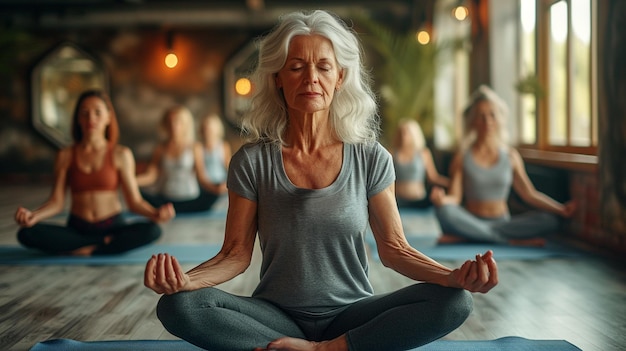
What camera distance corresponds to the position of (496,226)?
4637 millimetres

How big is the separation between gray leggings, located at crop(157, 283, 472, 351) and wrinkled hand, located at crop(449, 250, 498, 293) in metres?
0.13

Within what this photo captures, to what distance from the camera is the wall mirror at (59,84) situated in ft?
38.0

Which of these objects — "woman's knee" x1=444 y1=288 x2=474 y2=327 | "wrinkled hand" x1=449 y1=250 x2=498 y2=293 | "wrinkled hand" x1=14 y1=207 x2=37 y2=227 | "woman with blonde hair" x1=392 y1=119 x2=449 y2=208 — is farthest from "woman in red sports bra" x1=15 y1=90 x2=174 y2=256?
"woman with blonde hair" x1=392 y1=119 x2=449 y2=208

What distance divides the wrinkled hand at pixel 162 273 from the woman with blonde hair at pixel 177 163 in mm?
4675

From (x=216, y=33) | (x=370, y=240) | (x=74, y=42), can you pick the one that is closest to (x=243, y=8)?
(x=216, y=33)

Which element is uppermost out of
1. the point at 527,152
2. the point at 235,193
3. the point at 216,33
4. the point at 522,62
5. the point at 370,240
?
the point at 216,33

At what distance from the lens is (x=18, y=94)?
11633 mm

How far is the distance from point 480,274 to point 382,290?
1.75 meters

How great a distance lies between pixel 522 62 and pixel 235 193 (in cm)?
543

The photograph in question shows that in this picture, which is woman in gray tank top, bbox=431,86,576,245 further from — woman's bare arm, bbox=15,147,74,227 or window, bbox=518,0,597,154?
woman's bare arm, bbox=15,147,74,227

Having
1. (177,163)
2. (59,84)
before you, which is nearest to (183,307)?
(177,163)

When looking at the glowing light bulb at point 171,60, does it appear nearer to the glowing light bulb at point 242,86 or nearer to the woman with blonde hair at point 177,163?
the glowing light bulb at point 242,86

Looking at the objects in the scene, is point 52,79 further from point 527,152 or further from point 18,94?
point 527,152

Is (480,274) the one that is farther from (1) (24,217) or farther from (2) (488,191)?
(2) (488,191)
